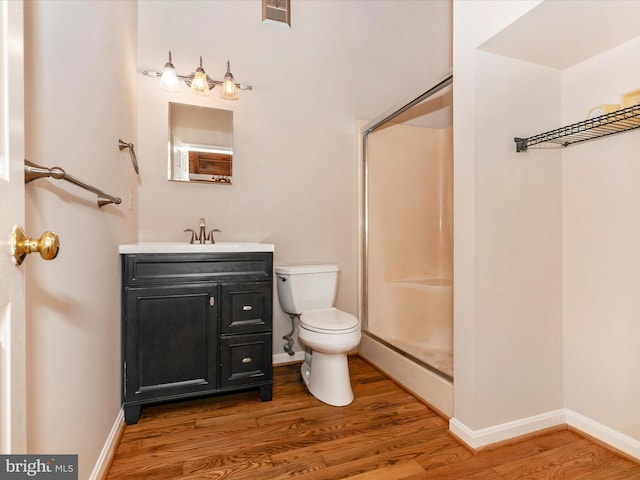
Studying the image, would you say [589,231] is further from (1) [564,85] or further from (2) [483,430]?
(2) [483,430]

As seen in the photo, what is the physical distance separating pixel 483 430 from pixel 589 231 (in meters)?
1.06

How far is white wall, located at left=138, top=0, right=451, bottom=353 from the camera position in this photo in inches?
87.8

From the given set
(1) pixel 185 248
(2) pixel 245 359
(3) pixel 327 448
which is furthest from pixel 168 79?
(3) pixel 327 448

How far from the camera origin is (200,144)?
7.60 feet

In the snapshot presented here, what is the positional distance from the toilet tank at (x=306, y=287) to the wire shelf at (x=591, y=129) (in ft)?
4.36

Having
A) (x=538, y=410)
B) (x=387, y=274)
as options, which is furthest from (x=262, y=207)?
(x=538, y=410)

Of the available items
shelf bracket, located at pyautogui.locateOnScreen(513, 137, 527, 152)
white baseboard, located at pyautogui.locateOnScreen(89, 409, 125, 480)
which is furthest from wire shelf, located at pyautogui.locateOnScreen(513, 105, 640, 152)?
white baseboard, located at pyautogui.locateOnScreen(89, 409, 125, 480)

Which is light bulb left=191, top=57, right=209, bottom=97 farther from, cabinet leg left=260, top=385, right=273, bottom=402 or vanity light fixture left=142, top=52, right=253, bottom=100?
cabinet leg left=260, top=385, right=273, bottom=402

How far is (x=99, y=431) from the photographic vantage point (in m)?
1.31

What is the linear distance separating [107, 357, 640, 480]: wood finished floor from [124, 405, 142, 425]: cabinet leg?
37mm

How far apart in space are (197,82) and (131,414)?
1979 mm

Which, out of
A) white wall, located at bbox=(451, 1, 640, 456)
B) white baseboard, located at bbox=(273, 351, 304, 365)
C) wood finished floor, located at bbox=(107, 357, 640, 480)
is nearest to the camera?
wood finished floor, located at bbox=(107, 357, 640, 480)

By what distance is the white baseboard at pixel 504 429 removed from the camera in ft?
5.01

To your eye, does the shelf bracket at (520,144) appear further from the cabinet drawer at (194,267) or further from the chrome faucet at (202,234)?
the chrome faucet at (202,234)
